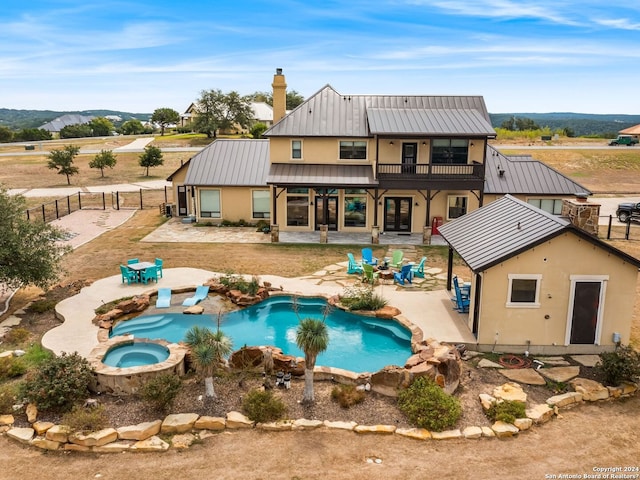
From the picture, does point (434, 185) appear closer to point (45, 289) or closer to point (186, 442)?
point (45, 289)

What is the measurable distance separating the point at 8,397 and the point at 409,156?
2192 cm

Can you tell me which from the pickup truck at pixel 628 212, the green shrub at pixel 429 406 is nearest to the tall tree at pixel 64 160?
the pickup truck at pixel 628 212

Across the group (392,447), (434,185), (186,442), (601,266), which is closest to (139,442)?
(186,442)

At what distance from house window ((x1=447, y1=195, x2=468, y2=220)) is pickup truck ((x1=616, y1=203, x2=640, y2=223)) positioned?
11.0 m

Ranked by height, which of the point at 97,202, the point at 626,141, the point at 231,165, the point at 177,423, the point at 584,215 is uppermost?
the point at 626,141

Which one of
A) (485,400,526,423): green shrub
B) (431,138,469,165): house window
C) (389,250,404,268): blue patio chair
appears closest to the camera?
(485,400,526,423): green shrub

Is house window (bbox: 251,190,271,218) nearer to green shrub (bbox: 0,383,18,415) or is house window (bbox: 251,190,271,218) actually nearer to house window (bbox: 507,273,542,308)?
house window (bbox: 507,273,542,308)

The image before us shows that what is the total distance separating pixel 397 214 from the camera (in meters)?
29.3

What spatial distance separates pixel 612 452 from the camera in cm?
1015

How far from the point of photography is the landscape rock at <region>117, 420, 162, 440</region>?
10422 mm

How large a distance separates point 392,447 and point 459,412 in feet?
5.95

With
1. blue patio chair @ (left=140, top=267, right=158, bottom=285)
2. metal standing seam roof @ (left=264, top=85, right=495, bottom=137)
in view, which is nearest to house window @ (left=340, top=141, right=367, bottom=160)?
metal standing seam roof @ (left=264, top=85, right=495, bottom=137)

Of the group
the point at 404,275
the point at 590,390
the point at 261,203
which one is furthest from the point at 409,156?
the point at 590,390

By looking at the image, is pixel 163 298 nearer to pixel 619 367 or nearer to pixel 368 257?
pixel 368 257
